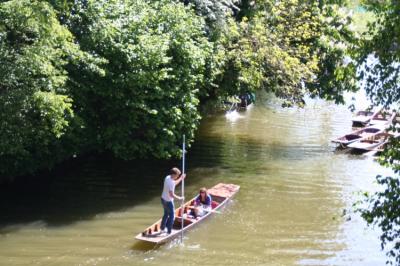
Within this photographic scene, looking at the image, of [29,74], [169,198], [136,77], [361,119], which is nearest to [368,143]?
[361,119]

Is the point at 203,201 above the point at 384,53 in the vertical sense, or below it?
below

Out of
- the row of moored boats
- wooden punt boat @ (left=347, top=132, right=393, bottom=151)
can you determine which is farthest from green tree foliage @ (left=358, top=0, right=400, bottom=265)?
wooden punt boat @ (left=347, top=132, right=393, bottom=151)

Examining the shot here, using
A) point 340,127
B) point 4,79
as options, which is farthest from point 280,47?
point 4,79

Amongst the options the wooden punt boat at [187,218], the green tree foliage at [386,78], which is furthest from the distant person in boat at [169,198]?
the green tree foliage at [386,78]

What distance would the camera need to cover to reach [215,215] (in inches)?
680

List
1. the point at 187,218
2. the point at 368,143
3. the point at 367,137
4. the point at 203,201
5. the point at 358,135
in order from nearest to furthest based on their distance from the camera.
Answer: the point at 187,218 → the point at 203,201 → the point at 368,143 → the point at 367,137 → the point at 358,135

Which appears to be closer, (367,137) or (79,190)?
(79,190)

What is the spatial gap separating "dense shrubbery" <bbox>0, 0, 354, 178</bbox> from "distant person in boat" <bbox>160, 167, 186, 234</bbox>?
3388 millimetres

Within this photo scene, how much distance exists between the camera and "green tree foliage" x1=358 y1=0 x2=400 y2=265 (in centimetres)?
759

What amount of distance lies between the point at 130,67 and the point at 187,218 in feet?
17.6

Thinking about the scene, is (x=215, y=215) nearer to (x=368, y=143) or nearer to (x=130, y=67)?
(x=130, y=67)

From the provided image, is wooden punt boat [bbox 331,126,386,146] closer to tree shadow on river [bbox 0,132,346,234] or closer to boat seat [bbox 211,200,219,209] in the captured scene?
tree shadow on river [bbox 0,132,346,234]

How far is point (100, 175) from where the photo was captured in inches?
819

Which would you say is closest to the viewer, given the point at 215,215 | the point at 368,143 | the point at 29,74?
the point at 29,74
